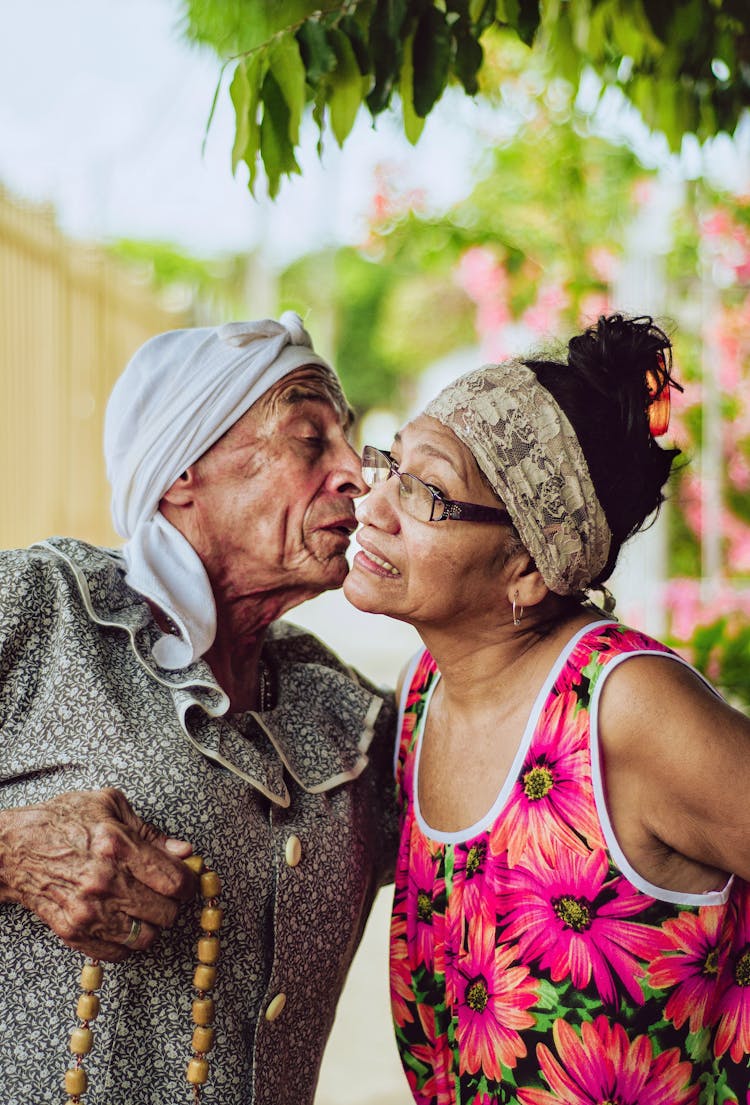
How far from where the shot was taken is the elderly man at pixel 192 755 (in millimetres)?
1962

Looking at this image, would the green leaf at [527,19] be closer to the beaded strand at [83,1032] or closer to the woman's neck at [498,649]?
the woman's neck at [498,649]

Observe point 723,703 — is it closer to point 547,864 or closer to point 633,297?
point 547,864

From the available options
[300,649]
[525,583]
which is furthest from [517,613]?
[300,649]

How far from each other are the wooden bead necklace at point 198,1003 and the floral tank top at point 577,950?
1.45ft

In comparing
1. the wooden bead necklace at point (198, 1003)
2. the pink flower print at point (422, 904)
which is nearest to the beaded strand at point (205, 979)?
the wooden bead necklace at point (198, 1003)

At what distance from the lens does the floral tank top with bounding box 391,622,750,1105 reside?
192 cm

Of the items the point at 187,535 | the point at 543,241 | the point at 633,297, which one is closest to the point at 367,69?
the point at 187,535

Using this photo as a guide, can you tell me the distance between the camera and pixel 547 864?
198cm

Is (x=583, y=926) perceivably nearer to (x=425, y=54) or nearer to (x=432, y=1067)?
(x=432, y=1067)

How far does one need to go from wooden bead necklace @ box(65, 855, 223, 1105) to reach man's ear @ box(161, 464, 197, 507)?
0.83 meters

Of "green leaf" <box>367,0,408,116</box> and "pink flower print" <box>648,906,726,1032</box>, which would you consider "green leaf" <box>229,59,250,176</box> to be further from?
"pink flower print" <box>648,906,726,1032</box>

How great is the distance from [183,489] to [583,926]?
1228mm

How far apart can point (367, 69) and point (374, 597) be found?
1.10 meters

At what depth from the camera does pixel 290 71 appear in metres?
2.21
